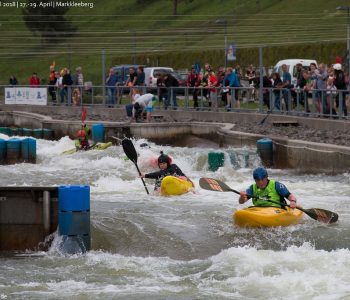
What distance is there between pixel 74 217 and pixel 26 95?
28122mm

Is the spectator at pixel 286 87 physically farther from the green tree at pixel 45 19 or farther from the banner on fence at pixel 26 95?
the green tree at pixel 45 19

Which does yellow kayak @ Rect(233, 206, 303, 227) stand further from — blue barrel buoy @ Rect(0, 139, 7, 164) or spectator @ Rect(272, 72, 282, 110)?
spectator @ Rect(272, 72, 282, 110)

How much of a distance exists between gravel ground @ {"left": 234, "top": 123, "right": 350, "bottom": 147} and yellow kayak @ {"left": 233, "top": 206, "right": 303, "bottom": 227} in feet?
23.5

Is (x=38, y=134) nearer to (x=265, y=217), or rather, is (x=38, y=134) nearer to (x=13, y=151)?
(x=13, y=151)

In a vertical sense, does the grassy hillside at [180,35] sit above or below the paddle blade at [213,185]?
above

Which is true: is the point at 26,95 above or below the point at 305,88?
below

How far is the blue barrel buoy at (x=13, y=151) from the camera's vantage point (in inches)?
1052

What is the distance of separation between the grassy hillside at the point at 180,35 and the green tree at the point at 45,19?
55 centimetres

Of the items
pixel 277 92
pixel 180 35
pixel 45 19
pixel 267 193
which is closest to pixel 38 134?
pixel 277 92

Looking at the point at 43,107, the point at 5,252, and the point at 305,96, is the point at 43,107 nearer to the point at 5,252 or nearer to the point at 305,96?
the point at 305,96

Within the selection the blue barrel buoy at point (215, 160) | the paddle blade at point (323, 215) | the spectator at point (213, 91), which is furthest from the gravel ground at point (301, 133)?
the paddle blade at point (323, 215)

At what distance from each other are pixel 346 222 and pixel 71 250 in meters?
4.45

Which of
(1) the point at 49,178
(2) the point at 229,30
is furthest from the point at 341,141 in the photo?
(2) the point at 229,30

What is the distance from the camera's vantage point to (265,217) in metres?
15.9
